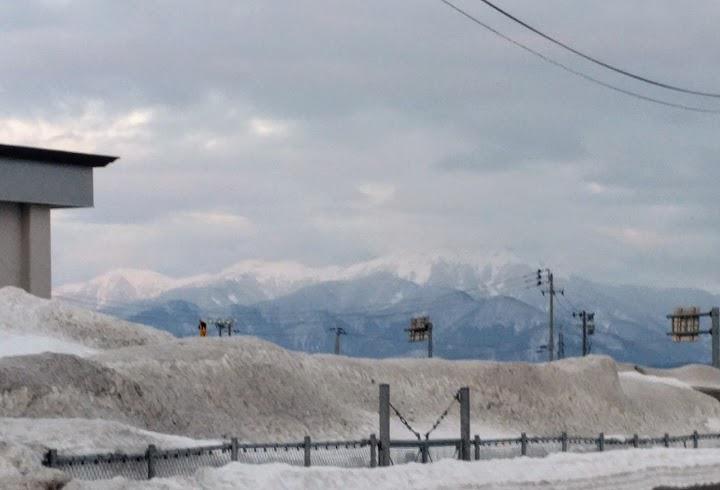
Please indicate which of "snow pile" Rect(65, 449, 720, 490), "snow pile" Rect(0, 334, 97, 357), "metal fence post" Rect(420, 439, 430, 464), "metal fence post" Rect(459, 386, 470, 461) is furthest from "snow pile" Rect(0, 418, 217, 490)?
"snow pile" Rect(0, 334, 97, 357)

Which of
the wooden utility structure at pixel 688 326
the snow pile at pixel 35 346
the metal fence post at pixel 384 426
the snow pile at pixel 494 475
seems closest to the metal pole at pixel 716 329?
the wooden utility structure at pixel 688 326

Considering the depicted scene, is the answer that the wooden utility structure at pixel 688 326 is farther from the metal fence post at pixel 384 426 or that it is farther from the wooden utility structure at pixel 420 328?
the metal fence post at pixel 384 426

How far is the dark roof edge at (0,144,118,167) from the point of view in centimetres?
7300

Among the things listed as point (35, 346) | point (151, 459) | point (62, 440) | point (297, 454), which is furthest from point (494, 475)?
point (35, 346)

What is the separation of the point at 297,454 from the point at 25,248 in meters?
38.9

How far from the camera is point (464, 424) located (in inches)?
1515

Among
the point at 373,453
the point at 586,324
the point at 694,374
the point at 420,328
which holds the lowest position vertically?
the point at 373,453

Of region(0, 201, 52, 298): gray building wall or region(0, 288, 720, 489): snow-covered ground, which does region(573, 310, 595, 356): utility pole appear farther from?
region(0, 201, 52, 298): gray building wall

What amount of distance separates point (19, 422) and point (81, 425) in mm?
2469

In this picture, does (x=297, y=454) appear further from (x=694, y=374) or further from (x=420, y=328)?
(x=420, y=328)

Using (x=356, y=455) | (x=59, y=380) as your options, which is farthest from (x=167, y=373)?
(x=356, y=455)

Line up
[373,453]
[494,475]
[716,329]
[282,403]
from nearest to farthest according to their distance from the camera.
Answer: [373,453]
[494,475]
[282,403]
[716,329]

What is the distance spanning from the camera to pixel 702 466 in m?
44.9

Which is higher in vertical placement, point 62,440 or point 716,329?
point 716,329
